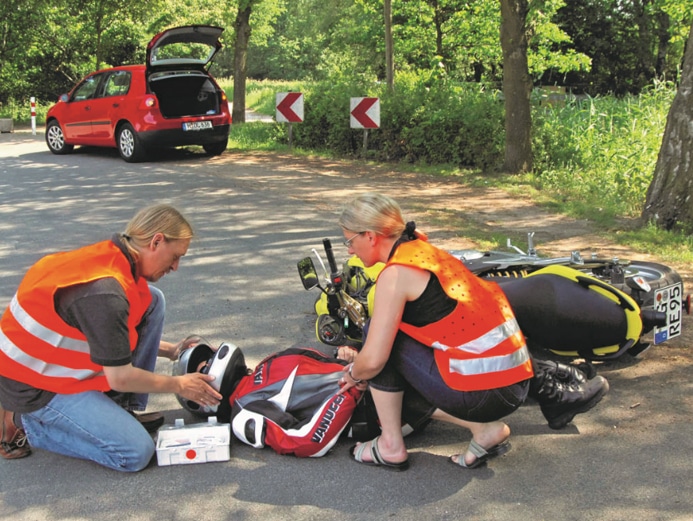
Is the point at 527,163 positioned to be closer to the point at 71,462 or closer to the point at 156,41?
the point at 156,41

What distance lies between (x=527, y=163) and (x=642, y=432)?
27.7 ft

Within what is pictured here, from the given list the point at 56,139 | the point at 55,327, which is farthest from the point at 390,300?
the point at 56,139

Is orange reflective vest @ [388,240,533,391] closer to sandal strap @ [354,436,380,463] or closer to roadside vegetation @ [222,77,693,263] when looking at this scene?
sandal strap @ [354,436,380,463]

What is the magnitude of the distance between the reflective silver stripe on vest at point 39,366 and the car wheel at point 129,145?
409 inches

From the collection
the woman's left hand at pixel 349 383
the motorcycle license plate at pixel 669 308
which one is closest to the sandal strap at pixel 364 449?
the woman's left hand at pixel 349 383

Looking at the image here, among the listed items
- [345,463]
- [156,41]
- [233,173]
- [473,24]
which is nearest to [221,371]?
[345,463]

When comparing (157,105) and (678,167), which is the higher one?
(157,105)

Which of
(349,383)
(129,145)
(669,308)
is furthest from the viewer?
(129,145)

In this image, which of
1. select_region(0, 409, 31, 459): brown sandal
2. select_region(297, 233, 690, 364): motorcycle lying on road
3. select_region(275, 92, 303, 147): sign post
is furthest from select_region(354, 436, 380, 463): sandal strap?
select_region(275, 92, 303, 147): sign post

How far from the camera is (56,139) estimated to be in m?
15.0

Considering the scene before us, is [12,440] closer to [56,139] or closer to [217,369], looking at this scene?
[217,369]

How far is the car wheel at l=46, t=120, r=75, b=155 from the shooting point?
1496cm

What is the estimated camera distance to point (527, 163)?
11.8 metres

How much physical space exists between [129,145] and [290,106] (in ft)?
10.7
